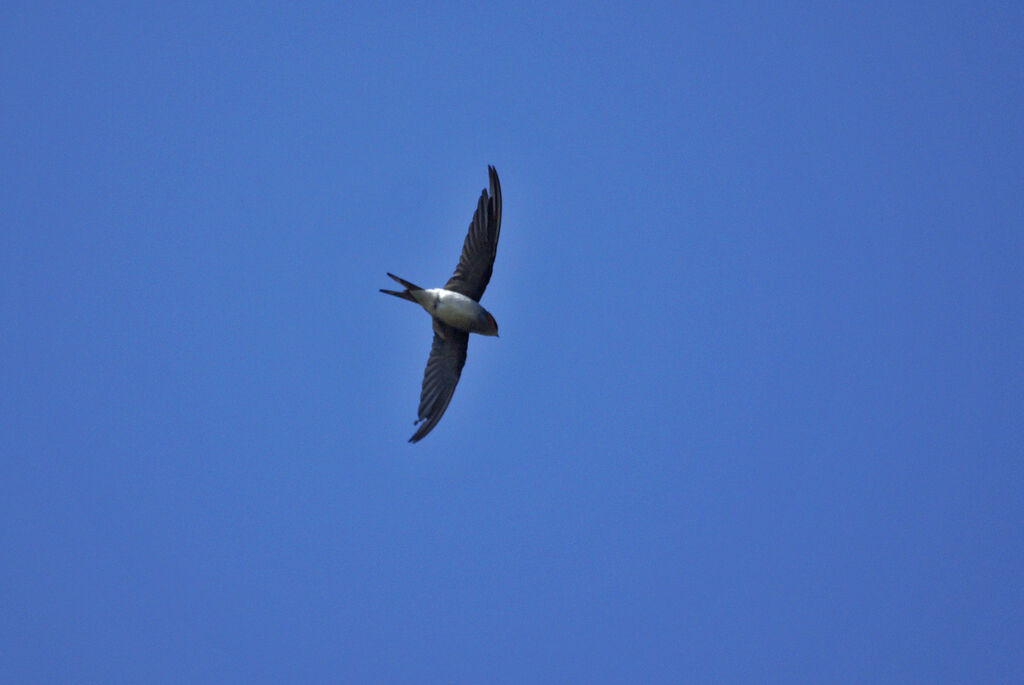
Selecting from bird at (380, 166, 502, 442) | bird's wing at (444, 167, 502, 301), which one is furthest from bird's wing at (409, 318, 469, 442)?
bird's wing at (444, 167, 502, 301)

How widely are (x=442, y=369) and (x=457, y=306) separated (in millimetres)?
1076

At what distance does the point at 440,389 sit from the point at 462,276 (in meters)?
1.54

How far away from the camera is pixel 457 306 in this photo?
1194cm

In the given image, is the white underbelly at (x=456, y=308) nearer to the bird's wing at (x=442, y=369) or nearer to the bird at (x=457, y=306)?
the bird at (x=457, y=306)

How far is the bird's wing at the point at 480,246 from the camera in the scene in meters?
11.9

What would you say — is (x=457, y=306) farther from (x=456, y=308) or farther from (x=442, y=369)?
(x=442, y=369)

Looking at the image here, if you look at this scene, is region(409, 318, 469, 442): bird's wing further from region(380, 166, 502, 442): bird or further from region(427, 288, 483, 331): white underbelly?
region(427, 288, 483, 331): white underbelly

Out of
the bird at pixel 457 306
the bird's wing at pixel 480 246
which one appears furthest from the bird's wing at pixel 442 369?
the bird's wing at pixel 480 246

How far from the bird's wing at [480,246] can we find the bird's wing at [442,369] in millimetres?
627

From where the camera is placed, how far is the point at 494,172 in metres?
11.6

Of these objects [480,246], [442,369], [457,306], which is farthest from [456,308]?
[442,369]

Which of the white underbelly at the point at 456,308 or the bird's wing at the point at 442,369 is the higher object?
the white underbelly at the point at 456,308

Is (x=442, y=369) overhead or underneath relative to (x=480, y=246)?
underneath

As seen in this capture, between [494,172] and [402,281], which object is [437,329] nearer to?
Answer: [402,281]
